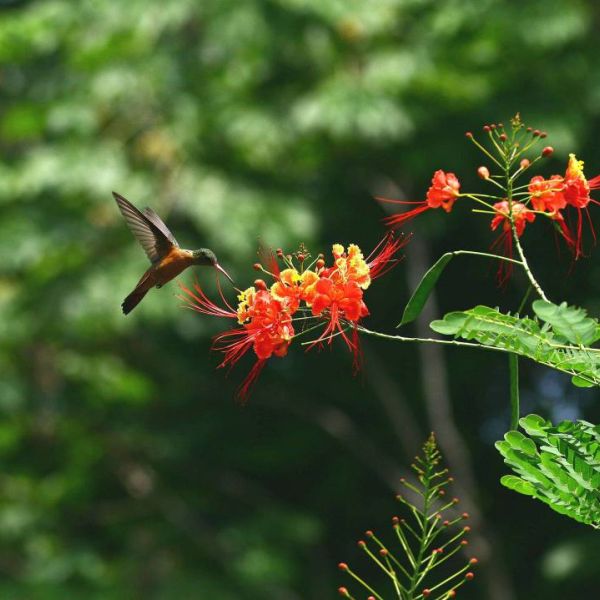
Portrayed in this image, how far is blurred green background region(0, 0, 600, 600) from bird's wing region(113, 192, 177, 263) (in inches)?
207

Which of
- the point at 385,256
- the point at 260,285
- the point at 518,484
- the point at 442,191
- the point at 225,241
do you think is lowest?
the point at 518,484

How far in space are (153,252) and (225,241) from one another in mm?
5501

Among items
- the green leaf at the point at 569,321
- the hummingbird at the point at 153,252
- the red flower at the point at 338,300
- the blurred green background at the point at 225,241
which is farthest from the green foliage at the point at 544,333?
the blurred green background at the point at 225,241

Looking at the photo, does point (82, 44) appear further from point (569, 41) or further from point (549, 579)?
point (549, 579)

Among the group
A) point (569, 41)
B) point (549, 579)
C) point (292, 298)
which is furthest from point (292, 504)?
point (292, 298)

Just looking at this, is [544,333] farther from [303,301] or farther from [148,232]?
[148,232]

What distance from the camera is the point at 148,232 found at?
2305mm

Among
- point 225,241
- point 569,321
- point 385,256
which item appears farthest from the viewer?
point 225,241

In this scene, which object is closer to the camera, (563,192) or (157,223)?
(563,192)

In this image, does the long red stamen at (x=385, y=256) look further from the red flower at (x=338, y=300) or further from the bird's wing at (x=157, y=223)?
the bird's wing at (x=157, y=223)

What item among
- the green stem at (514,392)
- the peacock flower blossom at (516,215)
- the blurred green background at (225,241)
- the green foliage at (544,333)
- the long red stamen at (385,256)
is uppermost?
the blurred green background at (225,241)

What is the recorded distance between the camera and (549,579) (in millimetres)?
8008

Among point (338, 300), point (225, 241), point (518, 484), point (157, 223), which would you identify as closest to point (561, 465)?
point (518, 484)

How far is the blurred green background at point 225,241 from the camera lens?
7938 mm
